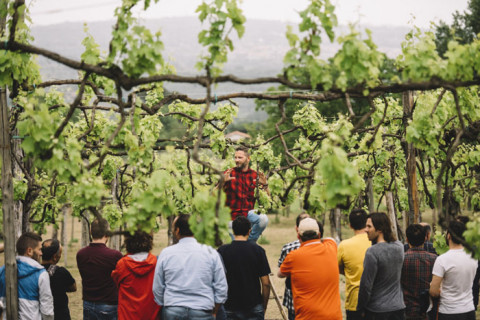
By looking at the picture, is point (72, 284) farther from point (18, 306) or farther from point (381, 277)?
point (381, 277)

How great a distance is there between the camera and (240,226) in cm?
473

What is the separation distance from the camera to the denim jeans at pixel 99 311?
5.00m

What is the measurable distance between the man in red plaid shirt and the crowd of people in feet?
3.52

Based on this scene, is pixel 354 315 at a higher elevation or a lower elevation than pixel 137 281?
lower

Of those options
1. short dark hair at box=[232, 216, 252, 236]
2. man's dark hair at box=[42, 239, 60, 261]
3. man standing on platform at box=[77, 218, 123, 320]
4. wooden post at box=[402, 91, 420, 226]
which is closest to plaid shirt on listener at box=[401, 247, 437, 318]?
short dark hair at box=[232, 216, 252, 236]

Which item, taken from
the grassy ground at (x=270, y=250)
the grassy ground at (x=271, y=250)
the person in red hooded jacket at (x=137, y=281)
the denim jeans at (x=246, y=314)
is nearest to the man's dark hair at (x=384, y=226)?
the denim jeans at (x=246, y=314)

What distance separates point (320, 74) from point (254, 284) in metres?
2.22

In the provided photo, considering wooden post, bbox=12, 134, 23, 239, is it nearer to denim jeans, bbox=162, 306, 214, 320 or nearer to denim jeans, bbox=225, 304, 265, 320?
denim jeans, bbox=225, 304, 265, 320

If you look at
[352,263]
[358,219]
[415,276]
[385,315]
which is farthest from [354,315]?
[358,219]

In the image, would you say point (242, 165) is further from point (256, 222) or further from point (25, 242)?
point (25, 242)

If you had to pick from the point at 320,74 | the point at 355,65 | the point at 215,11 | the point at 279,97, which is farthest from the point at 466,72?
the point at 215,11

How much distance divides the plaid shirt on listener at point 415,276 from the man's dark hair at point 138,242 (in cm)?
256

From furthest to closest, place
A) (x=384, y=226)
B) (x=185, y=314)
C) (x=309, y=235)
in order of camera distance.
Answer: (x=384, y=226)
(x=309, y=235)
(x=185, y=314)

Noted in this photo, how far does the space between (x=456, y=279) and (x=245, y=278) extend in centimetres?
190
